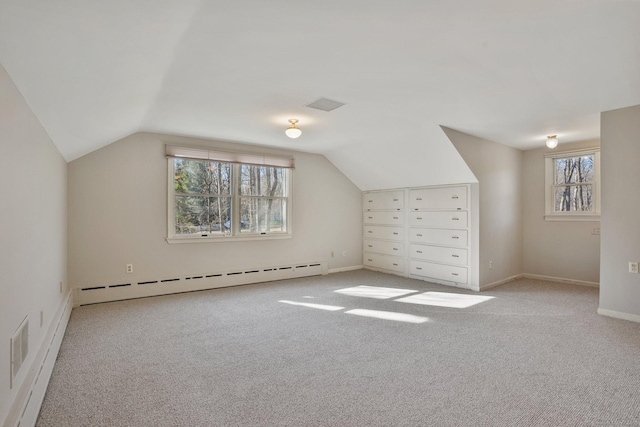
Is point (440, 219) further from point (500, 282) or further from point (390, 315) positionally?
point (390, 315)

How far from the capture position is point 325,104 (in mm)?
3633

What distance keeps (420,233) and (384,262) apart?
3.50ft

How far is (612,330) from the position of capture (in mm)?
3391

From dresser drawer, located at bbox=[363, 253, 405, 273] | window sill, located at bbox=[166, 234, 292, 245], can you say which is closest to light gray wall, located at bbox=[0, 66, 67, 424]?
window sill, located at bbox=[166, 234, 292, 245]

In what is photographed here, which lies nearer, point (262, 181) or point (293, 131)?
point (293, 131)

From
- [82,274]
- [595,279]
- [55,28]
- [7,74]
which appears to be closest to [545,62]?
[55,28]

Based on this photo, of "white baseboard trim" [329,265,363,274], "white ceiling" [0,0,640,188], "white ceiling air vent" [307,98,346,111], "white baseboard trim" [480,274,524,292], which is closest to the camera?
"white ceiling" [0,0,640,188]

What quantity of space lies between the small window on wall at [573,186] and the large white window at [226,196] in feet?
15.2

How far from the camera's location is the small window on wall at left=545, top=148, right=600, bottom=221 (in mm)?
5441

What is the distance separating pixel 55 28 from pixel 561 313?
16.9ft

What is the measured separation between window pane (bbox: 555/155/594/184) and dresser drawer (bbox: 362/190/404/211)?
2.69 meters

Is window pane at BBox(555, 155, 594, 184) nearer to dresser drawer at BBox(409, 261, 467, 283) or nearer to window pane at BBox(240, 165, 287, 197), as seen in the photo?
dresser drawer at BBox(409, 261, 467, 283)

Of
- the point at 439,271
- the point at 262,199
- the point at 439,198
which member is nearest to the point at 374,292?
the point at 439,271

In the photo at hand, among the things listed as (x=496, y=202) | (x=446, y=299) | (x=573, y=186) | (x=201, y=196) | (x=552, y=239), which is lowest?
(x=446, y=299)
